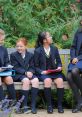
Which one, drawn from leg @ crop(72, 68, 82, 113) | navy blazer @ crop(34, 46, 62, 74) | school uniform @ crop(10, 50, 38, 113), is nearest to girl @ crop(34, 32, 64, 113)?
navy blazer @ crop(34, 46, 62, 74)

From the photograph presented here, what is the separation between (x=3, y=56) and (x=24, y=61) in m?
0.37

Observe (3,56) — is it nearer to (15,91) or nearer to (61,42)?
(15,91)

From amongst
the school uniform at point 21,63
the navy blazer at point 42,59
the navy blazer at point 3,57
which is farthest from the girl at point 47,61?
the navy blazer at point 3,57

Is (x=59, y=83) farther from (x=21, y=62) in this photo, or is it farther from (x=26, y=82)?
(x=21, y=62)

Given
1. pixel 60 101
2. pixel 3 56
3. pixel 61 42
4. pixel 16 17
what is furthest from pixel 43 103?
pixel 16 17

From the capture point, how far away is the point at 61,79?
24.0 feet

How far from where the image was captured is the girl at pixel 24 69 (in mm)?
7188

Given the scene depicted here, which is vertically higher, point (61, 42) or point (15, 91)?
point (61, 42)

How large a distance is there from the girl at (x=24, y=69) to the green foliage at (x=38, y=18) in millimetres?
1127

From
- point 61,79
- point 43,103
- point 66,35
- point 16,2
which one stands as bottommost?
point 43,103

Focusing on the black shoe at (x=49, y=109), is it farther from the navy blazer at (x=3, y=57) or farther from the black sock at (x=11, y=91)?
the navy blazer at (x=3, y=57)

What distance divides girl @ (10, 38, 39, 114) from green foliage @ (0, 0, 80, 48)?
1.13m

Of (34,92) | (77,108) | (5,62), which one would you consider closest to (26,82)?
(34,92)

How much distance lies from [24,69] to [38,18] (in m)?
2.57
